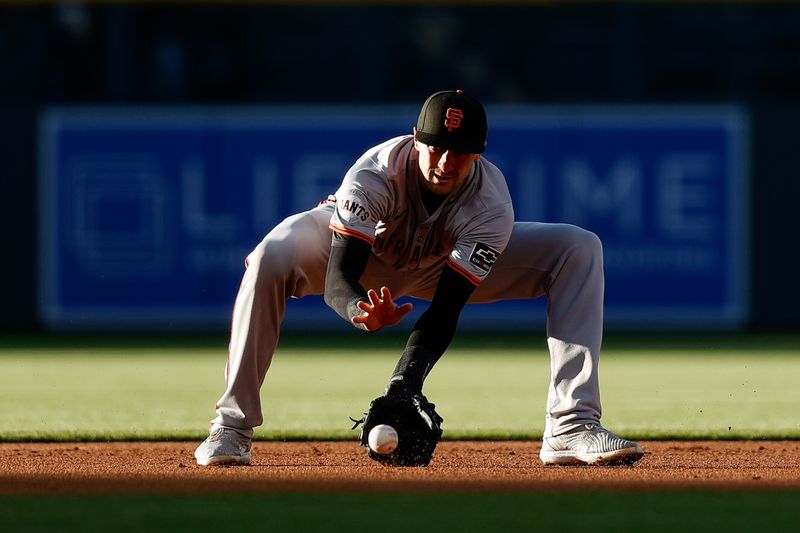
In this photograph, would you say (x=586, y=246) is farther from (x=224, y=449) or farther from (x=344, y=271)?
(x=224, y=449)

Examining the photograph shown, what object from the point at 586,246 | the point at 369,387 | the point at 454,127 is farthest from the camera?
the point at 369,387

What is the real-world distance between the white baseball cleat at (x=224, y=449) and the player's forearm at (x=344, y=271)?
53 cm

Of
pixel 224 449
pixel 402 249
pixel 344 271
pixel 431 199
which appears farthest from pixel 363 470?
pixel 431 199

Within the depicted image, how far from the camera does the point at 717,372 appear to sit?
888 centimetres

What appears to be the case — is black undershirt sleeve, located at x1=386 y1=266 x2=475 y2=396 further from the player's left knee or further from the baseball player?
the player's left knee

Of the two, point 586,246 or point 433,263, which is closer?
point 586,246

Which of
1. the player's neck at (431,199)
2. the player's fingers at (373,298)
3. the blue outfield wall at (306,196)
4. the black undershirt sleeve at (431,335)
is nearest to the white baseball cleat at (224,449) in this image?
the black undershirt sleeve at (431,335)

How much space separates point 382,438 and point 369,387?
354 cm

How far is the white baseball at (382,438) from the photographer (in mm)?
4363

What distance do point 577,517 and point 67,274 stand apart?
9.50 metres

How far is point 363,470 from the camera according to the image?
4.50m

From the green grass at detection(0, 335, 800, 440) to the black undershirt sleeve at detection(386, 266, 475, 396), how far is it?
1.29 meters

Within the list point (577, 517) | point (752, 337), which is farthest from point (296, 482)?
point (752, 337)

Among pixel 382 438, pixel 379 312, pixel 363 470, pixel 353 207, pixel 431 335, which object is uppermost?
pixel 353 207
